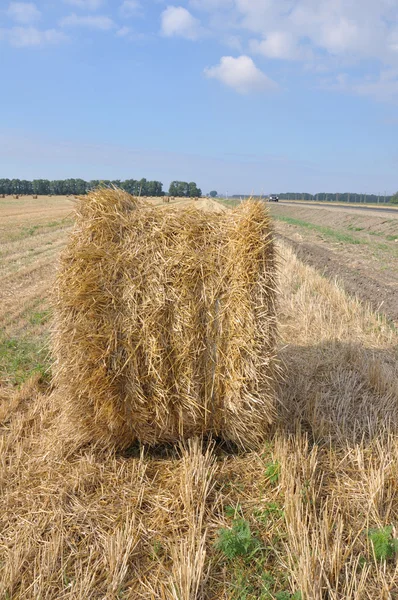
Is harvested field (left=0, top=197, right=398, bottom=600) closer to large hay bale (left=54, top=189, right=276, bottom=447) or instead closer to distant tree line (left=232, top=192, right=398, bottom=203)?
large hay bale (left=54, top=189, right=276, bottom=447)

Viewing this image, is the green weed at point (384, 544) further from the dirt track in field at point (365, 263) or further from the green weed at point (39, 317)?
the green weed at point (39, 317)

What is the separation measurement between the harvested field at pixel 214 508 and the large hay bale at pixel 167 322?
422 mm

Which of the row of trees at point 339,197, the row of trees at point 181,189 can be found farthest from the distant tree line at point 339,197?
the row of trees at point 181,189

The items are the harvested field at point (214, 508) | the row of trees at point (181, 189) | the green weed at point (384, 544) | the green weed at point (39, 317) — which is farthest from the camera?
the row of trees at point (181, 189)

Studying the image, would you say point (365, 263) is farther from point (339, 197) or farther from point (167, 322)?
point (339, 197)

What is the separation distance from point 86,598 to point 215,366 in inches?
70.2

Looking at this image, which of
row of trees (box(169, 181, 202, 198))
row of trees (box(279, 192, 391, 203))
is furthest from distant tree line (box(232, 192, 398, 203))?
row of trees (box(169, 181, 202, 198))

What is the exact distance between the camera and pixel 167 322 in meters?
3.85

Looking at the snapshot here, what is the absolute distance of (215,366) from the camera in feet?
12.7

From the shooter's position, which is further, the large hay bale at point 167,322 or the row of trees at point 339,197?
the row of trees at point 339,197

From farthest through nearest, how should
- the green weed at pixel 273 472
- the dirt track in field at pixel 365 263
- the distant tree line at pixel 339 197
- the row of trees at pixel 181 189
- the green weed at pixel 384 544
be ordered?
the distant tree line at pixel 339 197 → the row of trees at pixel 181 189 → the dirt track in field at pixel 365 263 → the green weed at pixel 273 472 → the green weed at pixel 384 544

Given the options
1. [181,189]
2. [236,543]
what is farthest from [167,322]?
[181,189]

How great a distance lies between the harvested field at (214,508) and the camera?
2.86 metres

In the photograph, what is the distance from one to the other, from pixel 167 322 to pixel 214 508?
141 centimetres
